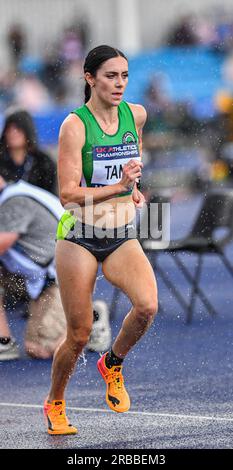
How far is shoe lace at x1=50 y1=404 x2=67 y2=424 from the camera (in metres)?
7.56

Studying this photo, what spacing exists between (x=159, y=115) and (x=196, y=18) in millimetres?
8395

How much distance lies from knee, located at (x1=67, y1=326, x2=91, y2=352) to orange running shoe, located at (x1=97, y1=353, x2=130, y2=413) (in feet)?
1.00

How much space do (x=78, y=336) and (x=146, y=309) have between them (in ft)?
1.29

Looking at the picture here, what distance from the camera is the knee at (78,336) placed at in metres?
7.28

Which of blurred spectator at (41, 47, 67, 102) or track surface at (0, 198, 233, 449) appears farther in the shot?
blurred spectator at (41, 47, 67, 102)

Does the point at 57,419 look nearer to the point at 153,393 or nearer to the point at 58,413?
the point at 58,413

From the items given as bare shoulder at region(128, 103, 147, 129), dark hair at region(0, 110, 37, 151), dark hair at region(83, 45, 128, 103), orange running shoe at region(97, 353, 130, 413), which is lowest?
orange running shoe at region(97, 353, 130, 413)

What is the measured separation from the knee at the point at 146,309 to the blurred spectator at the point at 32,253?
9.57 ft

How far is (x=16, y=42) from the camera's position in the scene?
27.3 m

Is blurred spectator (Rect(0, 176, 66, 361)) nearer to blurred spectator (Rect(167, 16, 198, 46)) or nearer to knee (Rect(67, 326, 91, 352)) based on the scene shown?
knee (Rect(67, 326, 91, 352))

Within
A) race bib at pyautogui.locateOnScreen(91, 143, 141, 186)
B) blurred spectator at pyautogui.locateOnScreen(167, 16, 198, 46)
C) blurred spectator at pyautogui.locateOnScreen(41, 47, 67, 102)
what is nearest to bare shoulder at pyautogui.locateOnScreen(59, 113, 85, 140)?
race bib at pyautogui.locateOnScreen(91, 143, 141, 186)

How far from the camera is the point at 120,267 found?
7.30m

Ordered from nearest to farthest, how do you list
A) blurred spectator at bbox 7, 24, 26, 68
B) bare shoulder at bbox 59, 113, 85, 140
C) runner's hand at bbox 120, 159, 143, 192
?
1. runner's hand at bbox 120, 159, 143, 192
2. bare shoulder at bbox 59, 113, 85, 140
3. blurred spectator at bbox 7, 24, 26, 68
